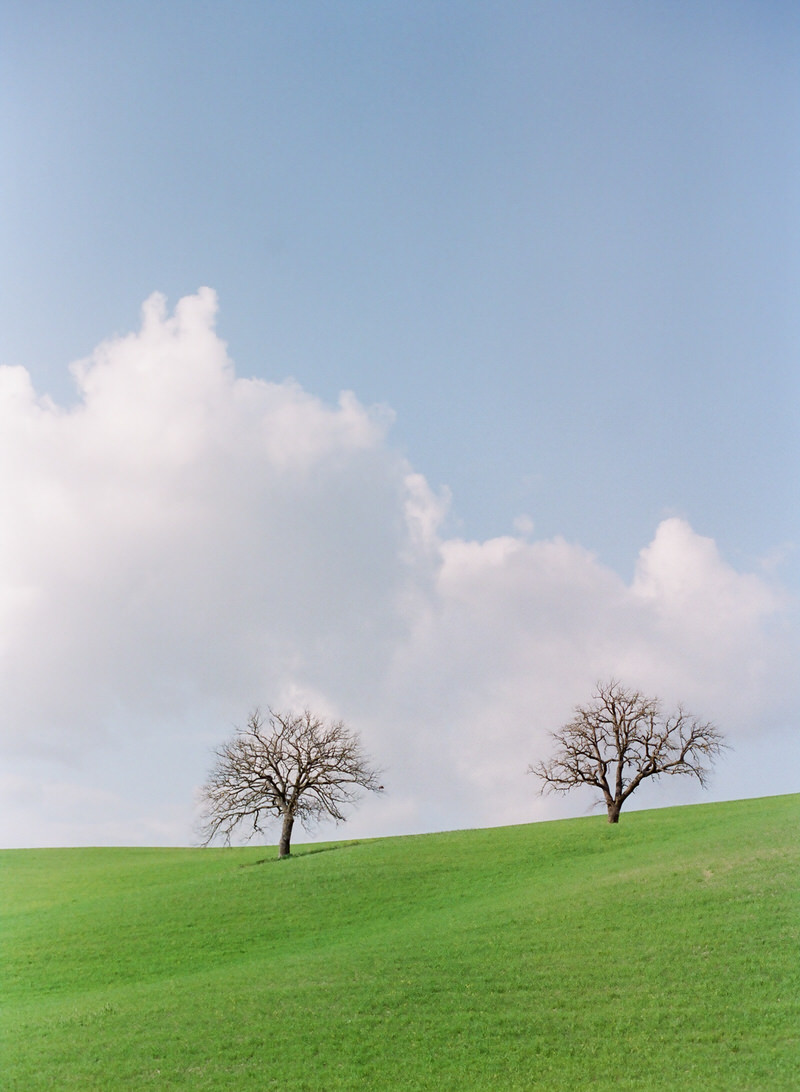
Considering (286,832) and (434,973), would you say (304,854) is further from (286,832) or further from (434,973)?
(434,973)

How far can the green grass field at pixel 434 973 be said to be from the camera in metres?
27.9

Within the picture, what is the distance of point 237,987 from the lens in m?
35.3

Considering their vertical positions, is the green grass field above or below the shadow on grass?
below

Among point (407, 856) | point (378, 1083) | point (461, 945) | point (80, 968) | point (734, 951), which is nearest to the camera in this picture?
point (378, 1083)

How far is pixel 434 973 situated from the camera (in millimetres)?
34562

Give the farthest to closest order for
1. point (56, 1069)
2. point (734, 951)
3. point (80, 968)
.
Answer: point (80, 968) → point (734, 951) → point (56, 1069)

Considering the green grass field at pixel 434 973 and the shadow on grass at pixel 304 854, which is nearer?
the green grass field at pixel 434 973

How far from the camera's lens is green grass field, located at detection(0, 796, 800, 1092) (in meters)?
27.9

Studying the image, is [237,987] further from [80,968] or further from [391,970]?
[80,968]

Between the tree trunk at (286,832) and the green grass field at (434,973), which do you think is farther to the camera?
the tree trunk at (286,832)

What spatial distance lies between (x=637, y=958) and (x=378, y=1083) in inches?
531

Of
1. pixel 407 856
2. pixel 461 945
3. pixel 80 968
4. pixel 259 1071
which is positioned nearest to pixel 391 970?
pixel 461 945

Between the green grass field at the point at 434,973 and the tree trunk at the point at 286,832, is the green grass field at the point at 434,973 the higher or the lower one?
the lower one

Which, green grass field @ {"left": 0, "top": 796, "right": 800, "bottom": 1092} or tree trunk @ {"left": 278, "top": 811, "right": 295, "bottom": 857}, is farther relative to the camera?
tree trunk @ {"left": 278, "top": 811, "right": 295, "bottom": 857}
